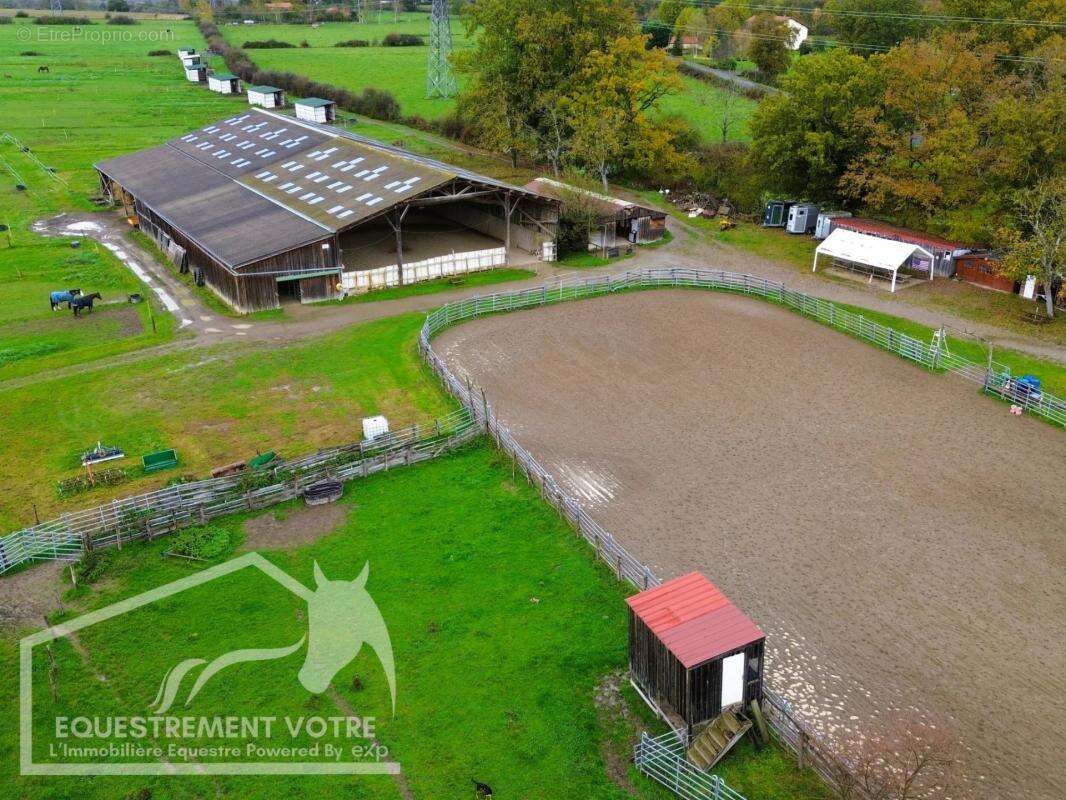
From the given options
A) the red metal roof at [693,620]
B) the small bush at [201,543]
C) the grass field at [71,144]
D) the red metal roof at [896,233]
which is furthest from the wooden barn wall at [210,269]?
the red metal roof at [896,233]

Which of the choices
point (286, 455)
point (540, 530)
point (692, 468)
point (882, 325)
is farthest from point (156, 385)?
point (882, 325)

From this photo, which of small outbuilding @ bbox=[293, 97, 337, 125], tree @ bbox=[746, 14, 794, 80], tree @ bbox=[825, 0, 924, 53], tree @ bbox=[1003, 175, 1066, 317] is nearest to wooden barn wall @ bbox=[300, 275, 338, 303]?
tree @ bbox=[1003, 175, 1066, 317]

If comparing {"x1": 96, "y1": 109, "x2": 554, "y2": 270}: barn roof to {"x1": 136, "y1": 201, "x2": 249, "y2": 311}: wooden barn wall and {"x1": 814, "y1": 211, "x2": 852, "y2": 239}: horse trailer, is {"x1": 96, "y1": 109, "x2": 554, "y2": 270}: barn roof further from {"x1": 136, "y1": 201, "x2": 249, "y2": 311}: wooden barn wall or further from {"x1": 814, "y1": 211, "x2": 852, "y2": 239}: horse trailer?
{"x1": 814, "y1": 211, "x2": 852, "y2": 239}: horse trailer

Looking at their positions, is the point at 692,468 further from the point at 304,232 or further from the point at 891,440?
the point at 304,232

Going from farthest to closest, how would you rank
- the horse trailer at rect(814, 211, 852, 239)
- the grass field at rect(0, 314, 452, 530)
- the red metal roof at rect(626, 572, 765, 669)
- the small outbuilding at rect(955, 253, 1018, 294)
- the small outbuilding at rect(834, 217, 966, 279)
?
1. the horse trailer at rect(814, 211, 852, 239)
2. the small outbuilding at rect(834, 217, 966, 279)
3. the small outbuilding at rect(955, 253, 1018, 294)
4. the grass field at rect(0, 314, 452, 530)
5. the red metal roof at rect(626, 572, 765, 669)

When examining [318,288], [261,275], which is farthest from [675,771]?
[318,288]

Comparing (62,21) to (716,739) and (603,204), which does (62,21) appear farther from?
(716,739)
